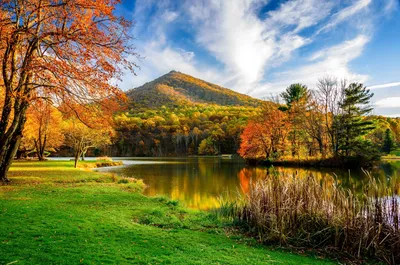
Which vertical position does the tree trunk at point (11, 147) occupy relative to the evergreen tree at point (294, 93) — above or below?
below

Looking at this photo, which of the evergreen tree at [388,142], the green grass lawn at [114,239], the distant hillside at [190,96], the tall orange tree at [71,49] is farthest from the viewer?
the distant hillside at [190,96]

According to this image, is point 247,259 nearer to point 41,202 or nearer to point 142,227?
point 142,227

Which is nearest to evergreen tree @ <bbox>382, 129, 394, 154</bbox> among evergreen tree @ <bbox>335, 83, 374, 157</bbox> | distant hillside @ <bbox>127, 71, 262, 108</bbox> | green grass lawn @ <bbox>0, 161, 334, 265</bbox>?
evergreen tree @ <bbox>335, 83, 374, 157</bbox>

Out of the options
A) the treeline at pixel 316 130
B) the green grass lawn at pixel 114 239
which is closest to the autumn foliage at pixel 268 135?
the treeline at pixel 316 130

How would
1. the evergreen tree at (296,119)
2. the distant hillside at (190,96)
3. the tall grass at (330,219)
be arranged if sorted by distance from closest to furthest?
the tall grass at (330,219)
the evergreen tree at (296,119)
the distant hillside at (190,96)

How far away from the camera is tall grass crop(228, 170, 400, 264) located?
6.38 m

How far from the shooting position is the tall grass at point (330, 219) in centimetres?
638

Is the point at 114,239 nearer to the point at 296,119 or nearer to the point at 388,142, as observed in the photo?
the point at 296,119

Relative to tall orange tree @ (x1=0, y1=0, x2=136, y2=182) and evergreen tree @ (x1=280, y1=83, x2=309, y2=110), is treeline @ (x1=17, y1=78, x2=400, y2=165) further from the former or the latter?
tall orange tree @ (x1=0, y1=0, x2=136, y2=182)

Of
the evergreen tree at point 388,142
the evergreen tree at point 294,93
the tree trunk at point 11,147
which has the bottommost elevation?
the tree trunk at point 11,147

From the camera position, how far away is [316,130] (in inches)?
1610

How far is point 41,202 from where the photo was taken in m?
9.23

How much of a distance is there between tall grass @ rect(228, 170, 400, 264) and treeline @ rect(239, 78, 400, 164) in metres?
30.5

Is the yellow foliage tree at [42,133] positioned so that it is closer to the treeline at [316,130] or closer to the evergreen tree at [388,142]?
the treeline at [316,130]
